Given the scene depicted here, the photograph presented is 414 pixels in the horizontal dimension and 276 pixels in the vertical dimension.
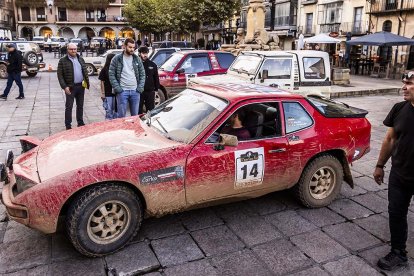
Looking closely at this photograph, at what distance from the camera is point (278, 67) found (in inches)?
376

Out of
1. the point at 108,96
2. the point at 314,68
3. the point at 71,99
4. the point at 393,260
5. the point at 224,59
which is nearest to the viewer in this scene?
the point at 393,260

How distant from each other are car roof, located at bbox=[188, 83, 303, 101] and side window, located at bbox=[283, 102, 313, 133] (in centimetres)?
12

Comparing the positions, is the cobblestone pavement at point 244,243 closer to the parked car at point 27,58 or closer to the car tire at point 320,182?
the car tire at point 320,182

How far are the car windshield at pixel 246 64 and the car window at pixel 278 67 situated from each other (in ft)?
0.88

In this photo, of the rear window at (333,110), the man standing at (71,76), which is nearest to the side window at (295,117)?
the rear window at (333,110)

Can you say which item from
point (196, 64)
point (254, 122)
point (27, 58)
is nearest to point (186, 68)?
point (196, 64)

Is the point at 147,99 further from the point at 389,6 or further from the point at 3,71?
the point at 389,6

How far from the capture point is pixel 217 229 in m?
4.04

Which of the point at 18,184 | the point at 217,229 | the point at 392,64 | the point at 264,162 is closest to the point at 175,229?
the point at 217,229

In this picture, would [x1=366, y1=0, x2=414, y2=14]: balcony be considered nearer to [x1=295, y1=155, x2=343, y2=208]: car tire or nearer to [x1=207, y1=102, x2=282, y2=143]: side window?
[x1=295, y1=155, x2=343, y2=208]: car tire

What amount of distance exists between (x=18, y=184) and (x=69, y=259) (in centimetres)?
84

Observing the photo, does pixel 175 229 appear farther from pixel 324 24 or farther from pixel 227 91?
pixel 324 24

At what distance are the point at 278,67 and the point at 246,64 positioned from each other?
92cm

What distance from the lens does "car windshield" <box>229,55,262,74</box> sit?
9.61 meters
